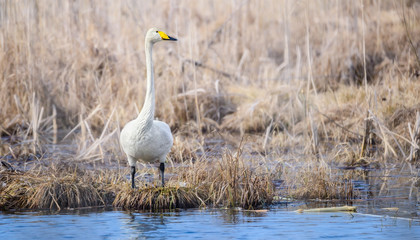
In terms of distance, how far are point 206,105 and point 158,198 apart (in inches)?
253

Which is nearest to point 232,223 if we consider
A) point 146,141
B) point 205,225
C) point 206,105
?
point 205,225

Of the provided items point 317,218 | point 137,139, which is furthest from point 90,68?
point 317,218

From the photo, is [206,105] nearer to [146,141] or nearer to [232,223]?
[146,141]

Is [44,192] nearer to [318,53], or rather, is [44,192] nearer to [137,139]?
[137,139]

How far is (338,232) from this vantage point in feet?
18.9

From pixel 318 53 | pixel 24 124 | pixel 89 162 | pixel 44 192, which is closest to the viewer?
pixel 44 192

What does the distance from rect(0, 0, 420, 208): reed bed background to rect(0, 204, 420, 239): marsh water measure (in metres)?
0.40

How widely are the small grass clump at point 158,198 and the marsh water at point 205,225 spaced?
0.58ft

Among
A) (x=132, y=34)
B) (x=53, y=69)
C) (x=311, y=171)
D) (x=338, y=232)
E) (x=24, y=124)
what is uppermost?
(x=132, y=34)

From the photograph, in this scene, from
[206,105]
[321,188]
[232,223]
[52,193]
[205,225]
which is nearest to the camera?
[205,225]

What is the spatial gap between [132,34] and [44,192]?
8494 millimetres

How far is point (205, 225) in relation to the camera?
6.06 metres

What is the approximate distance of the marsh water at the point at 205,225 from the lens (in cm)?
573

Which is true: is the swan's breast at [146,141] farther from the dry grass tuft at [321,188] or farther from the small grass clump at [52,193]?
the dry grass tuft at [321,188]
